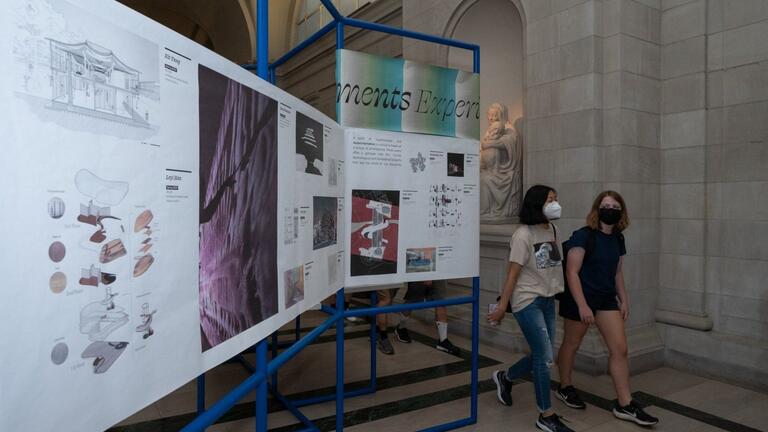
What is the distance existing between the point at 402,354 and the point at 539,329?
8.14 feet

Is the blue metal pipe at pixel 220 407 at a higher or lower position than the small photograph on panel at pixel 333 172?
lower

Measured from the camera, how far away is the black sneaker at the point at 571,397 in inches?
168

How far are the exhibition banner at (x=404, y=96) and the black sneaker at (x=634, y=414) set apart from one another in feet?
8.02

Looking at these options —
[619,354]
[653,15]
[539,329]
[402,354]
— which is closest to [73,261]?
[539,329]

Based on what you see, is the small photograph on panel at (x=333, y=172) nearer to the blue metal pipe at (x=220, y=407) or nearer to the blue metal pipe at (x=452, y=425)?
the blue metal pipe at (x=220, y=407)

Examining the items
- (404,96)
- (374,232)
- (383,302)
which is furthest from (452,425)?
(404,96)

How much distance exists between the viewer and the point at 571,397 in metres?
4.30

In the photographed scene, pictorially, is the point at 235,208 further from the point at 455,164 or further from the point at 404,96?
the point at 455,164

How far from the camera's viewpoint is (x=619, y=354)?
152 inches

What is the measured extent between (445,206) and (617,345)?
1.72 m

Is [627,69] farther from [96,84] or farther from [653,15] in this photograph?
[96,84]

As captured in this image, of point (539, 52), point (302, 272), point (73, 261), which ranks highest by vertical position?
point (539, 52)

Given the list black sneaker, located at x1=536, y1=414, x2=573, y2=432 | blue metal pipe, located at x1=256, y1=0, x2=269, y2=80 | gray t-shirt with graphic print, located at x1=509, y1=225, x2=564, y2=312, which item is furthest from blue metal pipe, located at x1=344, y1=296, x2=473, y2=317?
blue metal pipe, located at x1=256, y1=0, x2=269, y2=80

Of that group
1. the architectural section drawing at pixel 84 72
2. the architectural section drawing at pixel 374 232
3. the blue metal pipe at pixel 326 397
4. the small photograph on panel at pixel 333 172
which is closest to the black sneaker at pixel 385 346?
the blue metal pipe at pixel 326 397
